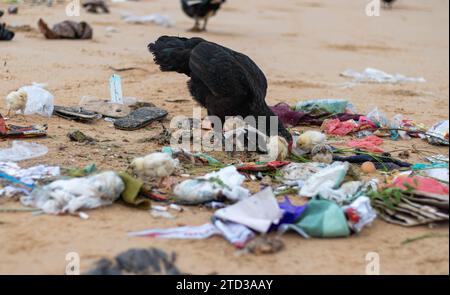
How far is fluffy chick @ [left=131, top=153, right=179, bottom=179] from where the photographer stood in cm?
417

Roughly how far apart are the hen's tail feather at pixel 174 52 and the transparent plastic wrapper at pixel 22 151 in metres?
1.71

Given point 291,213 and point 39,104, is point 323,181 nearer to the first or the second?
point 291,213

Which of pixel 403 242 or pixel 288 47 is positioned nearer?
pixel 403 242

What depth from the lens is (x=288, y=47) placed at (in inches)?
457

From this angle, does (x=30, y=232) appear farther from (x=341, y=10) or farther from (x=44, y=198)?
(x=341, y=10)

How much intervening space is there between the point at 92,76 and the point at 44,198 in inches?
173

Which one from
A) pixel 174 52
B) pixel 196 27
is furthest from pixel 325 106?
pixel 196 27

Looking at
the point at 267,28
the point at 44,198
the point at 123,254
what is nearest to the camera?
the point at 123,254

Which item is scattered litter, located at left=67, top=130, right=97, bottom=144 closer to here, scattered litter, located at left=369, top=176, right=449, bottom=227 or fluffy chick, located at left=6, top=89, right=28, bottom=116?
fluffy chick, located at left=6, top=89, right=28, bottom=116

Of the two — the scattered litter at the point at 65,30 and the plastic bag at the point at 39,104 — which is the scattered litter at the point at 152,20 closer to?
the scattered litter at the point at 65,30

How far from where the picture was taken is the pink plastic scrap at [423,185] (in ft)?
12.6

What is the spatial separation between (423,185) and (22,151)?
2.93m

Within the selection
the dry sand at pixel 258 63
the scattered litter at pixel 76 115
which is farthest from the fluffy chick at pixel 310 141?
the scattered litter at pixel 76 115

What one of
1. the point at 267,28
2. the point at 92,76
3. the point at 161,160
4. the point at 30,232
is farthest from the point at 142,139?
the point at 267,28
